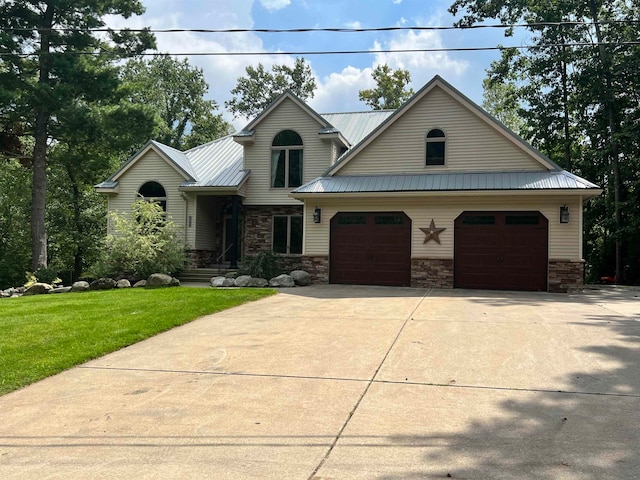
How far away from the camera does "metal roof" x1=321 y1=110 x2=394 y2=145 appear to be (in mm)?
20406

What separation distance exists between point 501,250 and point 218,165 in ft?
39.7

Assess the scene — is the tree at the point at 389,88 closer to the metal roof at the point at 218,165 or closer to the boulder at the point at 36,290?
the metal roof at the point at 218,165

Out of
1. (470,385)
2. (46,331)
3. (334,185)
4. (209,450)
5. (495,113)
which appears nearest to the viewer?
(209,450)

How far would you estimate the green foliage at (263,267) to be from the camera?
16.3 m

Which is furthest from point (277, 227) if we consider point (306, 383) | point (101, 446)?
point (101, 446)

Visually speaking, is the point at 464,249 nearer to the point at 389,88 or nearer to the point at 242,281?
the point at 242,281

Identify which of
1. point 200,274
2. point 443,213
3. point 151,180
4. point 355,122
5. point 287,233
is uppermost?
point 355,122

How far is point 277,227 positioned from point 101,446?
51.8ft

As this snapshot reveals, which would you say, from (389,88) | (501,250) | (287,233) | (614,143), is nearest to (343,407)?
(501,250)

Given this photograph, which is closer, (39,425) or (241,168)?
(39,425)

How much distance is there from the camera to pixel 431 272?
48.3 feet

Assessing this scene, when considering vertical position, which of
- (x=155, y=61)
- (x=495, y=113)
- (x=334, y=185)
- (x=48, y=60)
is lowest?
(x=334, y=185)

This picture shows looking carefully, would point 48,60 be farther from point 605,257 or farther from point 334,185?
point 605,257

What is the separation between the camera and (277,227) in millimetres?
19141
